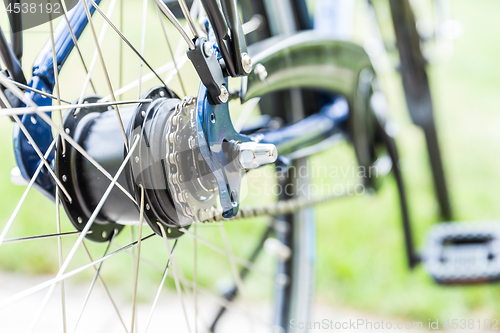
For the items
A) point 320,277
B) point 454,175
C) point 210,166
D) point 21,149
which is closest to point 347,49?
point 210,166

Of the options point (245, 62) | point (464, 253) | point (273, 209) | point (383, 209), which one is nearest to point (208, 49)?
point (245, 62)

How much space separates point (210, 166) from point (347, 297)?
842mm

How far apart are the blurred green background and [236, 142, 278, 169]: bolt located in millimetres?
460

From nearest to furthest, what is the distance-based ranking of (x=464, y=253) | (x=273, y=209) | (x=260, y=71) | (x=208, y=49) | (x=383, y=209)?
(x=208, y=49)
(x=260, y=71)
(x=273, y=209)
(x=464, y=253)
(x=383, y=209)

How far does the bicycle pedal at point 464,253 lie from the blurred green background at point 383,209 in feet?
0.43

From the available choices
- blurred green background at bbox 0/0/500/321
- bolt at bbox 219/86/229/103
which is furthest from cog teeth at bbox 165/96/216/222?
blurred green background at bbox 0/0/500/321

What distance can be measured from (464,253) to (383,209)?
356mm

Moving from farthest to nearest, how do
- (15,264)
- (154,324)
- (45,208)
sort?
(45,208) < (15,264) < (154,324)

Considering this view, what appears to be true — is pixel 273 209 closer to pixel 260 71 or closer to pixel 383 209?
pixel 260 71

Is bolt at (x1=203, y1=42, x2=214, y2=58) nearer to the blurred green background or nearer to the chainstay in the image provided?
the chainstay

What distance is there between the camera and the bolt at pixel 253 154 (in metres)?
0.44

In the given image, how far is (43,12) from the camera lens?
475mm

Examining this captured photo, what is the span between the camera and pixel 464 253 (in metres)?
1.03

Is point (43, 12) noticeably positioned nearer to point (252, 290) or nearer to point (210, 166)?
point (210, 166)
